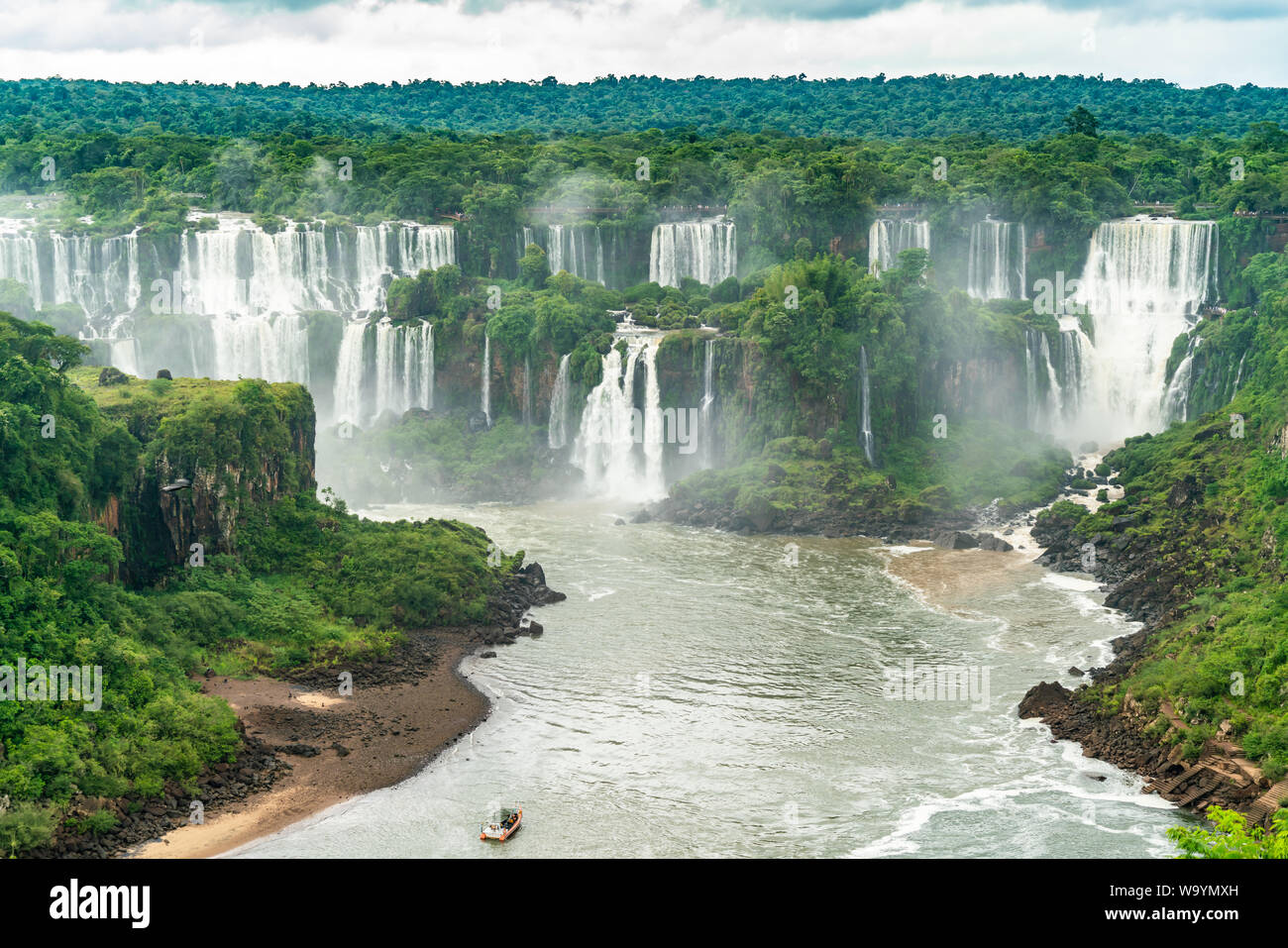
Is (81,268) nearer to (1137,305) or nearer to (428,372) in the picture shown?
(428,372)

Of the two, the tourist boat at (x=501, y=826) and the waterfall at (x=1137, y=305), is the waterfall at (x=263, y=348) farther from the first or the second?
the tourist boat at (x=501, y=826)

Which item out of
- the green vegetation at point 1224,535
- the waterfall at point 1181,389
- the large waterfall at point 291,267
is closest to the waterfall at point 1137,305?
the waterfall at point 1181,389

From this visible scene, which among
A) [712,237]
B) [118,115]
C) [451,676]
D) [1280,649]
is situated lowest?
[451,676]

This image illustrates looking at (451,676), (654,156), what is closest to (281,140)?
(654,156)

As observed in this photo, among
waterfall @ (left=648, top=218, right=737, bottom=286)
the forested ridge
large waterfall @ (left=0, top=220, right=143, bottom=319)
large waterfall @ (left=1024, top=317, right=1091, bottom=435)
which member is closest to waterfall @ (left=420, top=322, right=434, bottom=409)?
waterfall @ (left=648, top=218, right=737, bottom=286)

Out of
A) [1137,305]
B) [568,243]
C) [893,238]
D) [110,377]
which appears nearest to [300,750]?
[110,377]
